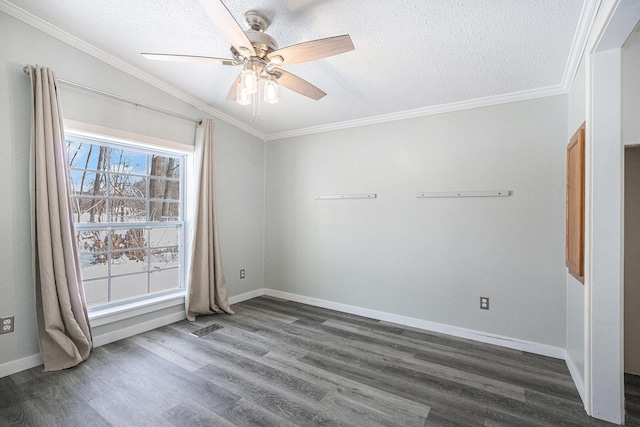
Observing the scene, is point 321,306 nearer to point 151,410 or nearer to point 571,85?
point 151,410

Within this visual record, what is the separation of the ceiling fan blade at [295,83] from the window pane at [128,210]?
84.9 inches

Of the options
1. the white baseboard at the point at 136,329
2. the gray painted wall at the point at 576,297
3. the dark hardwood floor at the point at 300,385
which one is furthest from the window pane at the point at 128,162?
the gray painted wall at the point at 576,297

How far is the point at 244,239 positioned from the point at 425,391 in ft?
9.64

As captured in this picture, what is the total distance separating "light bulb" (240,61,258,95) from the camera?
1815 mm

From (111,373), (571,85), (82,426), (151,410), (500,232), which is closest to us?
(82,426)

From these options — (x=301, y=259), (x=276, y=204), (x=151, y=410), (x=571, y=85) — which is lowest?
(x=151, y=410)

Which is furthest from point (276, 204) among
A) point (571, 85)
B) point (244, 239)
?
point (571, 85)

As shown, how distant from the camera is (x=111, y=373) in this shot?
2.25m

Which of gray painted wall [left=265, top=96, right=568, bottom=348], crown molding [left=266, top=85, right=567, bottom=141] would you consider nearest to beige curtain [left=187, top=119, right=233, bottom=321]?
gray painted wall [left=265, top=96, right=568, bottom=348]

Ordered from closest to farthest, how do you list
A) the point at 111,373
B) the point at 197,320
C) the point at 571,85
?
the point at 111,373 < the point at 571,85 < the point at 197,320

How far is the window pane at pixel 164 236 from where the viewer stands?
3.29m

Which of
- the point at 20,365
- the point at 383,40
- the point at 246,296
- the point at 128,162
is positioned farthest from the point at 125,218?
the point at 383,40

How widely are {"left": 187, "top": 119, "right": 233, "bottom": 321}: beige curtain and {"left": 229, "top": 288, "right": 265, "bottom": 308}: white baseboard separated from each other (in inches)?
15.7

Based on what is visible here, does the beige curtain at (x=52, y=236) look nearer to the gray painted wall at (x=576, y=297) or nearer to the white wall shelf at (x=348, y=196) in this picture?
the white wall shelf at (x=348, y=196)
